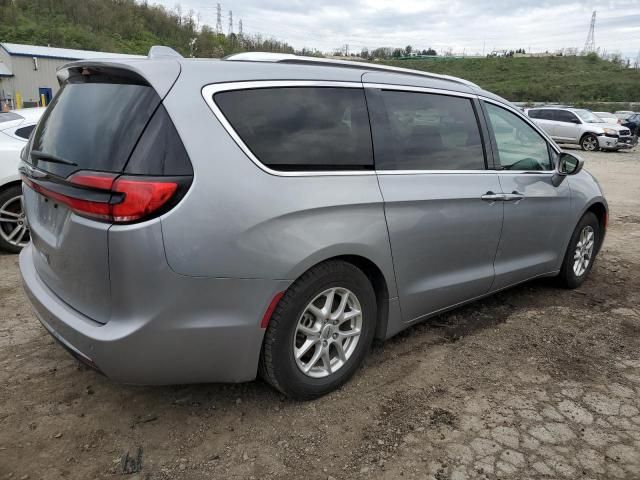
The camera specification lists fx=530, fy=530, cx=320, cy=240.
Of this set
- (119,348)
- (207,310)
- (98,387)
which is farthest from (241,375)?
(98,387)

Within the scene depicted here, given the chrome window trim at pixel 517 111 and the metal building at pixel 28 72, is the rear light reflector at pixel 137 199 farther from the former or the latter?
the metal building at pixel 28 72

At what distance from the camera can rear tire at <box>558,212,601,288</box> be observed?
15.5 feet

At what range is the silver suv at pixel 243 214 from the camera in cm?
227

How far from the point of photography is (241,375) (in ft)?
8.55

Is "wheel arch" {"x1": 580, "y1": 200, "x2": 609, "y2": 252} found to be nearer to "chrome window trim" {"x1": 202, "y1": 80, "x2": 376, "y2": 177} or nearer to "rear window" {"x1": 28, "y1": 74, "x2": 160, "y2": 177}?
"chrome window trim" {"x1": 202, "y1": 80, "x2": 376, "y2": 177}

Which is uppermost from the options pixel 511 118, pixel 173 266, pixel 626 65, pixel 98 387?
pixel 626 65

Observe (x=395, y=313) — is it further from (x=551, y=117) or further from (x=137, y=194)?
(x=551, y=117)

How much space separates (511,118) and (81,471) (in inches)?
146

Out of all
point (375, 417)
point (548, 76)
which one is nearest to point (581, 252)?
point (375, 417)

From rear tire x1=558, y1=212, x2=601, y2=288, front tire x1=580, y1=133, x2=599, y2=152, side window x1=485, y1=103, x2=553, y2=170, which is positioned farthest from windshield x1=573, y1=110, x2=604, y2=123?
side window x1=485, y1=103, x2=553, y2=170

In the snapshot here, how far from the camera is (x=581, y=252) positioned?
4.93m

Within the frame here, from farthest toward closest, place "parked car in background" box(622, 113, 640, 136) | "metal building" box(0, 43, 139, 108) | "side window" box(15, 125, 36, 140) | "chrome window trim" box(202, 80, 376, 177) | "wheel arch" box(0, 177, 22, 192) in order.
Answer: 1. "parked car in background" box(622, 113, 640, 136)
2. "metal building" box(0, 43, 139, 108)
3. "side window" box(15, 125, 36, 140)
4. "wheel arch" box(0, 177, 22, 192)
5. "chrome window trim" box(202, 80, 376, 177)

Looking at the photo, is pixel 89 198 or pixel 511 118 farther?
pixel 511 118

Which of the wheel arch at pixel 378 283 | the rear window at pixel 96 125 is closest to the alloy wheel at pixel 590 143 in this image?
the wheel arch at pixel 378 283
